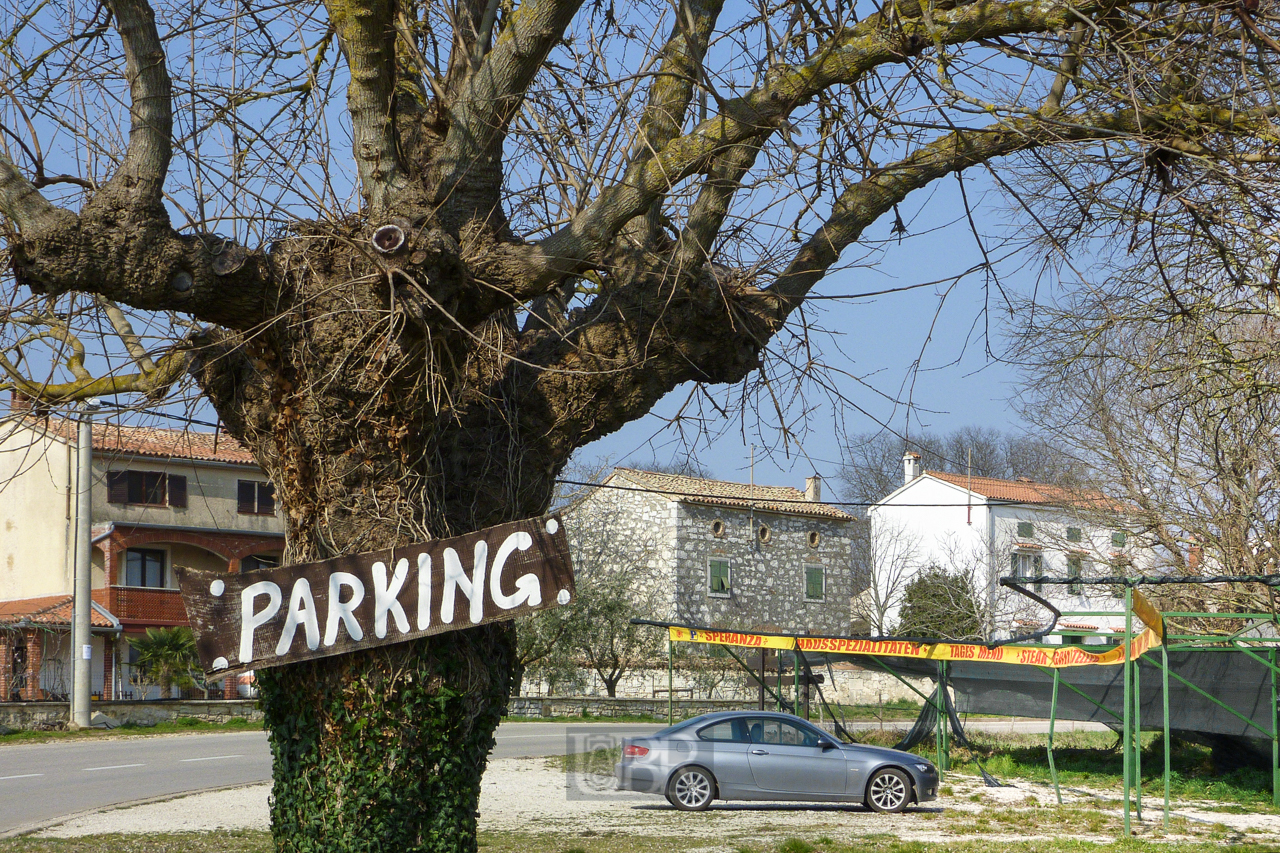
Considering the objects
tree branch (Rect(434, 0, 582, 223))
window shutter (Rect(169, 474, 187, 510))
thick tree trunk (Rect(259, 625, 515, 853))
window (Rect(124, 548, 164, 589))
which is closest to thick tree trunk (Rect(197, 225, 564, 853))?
thick tree trunk (Rect(259, 625, 515, 853))

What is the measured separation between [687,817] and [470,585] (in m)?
9.08

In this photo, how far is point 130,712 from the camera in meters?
Answer: 28.0

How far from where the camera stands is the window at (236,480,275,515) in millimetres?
40406

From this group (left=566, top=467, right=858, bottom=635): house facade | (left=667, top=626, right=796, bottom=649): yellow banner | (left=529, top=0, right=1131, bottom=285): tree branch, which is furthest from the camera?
(left=566, top=467, right=858, bottom=635): house facade

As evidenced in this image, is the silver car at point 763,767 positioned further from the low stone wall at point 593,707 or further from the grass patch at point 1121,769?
the low stone wall at point 593,707

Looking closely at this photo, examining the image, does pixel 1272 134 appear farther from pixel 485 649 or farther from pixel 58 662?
pixel 58 662

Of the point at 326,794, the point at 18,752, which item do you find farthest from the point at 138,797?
the point at 326,794

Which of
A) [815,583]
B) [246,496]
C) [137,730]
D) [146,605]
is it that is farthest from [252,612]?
[815,583]

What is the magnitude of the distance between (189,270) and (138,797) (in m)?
11.8

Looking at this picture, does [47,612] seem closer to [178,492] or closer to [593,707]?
[178,492]

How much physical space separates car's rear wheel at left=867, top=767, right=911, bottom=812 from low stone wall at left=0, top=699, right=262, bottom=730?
15.2 m

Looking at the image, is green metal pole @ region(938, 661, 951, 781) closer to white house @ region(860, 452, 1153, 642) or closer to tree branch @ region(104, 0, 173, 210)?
white house @ region(860, 452, 1153, 642)

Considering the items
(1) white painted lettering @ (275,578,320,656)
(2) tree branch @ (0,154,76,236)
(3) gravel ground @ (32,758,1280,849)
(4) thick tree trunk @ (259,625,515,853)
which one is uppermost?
(2) tree branch @ (0,154,76,236)

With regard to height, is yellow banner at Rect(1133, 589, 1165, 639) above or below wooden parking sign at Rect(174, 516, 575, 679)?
below
